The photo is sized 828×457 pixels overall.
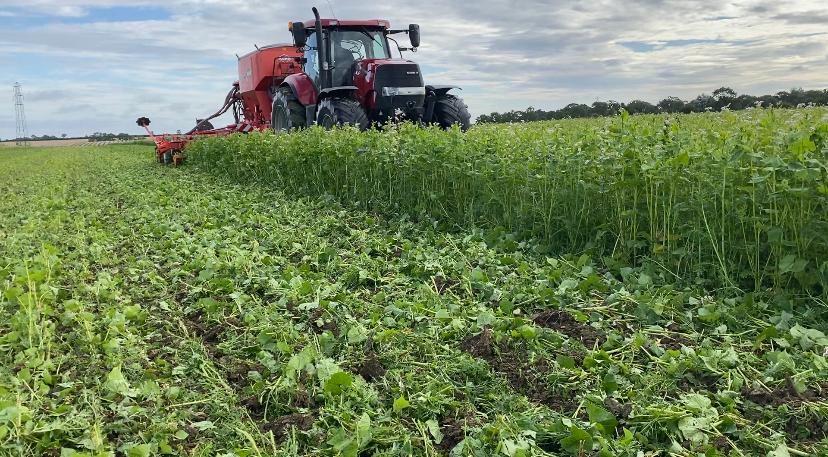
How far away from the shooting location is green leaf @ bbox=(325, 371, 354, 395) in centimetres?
336

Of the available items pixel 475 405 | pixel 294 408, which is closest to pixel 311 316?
pixel 294 408

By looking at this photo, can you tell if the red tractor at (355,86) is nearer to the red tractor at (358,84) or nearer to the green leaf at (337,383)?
the red tractor at (358,84)

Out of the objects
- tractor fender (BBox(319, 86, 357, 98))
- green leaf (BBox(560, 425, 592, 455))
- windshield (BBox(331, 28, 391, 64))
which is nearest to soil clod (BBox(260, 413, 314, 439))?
green leaf (BBox(560, 425, 592, 455))

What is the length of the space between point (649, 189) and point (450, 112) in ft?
25.5

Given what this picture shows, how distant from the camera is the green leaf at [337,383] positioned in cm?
336

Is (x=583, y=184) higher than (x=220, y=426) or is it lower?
higher

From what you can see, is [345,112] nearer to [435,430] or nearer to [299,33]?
[299,33]

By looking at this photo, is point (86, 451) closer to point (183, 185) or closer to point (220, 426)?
point (220, 426)

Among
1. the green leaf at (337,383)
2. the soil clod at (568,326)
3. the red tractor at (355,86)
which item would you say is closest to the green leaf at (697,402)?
the soil clod at (568,326)

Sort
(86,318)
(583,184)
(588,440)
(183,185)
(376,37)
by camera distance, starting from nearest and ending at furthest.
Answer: (588,440)
(86,318)
(583,184)
(183,185)
(376,37)

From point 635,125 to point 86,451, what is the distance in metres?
5.17

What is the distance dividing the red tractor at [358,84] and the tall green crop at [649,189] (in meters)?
3.69

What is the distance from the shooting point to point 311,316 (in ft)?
15.1

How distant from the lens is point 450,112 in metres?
13.3
